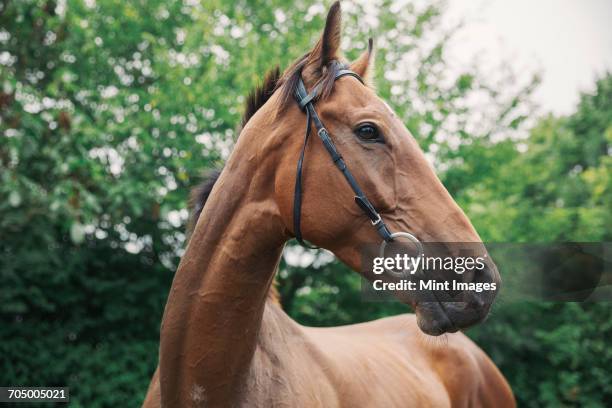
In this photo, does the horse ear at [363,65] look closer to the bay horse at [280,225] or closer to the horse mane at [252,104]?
the bay horse at [280,225]

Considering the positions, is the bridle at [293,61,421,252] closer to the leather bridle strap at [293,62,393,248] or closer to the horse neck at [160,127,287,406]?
the leather bridle strap at [293,62,393,248]

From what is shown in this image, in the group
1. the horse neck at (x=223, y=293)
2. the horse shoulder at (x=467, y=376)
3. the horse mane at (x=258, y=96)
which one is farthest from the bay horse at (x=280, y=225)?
the horse shoulder at (x=467, y=376)

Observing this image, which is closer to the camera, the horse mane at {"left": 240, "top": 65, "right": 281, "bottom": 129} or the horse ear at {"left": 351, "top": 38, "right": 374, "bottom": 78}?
the horse ear at {"left": 351, "top": 38, "right": 374, "bottom": 78}

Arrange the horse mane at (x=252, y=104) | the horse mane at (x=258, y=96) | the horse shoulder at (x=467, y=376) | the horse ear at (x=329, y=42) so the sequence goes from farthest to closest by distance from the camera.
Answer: the horse shoulder at (x=467, y=376), the horse mane at (x=258, y=96), the horse mane at (x=252, y=104), the horse ear at (x=329, y=42)

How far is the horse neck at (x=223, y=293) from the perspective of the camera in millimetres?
2203

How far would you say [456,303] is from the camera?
1.92 metres

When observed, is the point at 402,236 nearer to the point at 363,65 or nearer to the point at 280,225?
the point at 280,225

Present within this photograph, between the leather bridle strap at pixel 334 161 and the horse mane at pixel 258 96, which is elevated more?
the horse mane at pixel 258 96

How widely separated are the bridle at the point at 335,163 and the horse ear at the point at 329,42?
4 centimetres

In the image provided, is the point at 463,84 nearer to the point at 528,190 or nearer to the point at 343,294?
the point at 343,294

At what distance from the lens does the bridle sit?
81.2 inches

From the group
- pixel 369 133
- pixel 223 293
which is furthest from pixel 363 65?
pixel 223 293

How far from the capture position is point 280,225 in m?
2.26

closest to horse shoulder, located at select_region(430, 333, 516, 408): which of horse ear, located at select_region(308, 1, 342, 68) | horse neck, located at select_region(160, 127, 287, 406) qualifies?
horse neck, located at select_region(160, 127, 287, 406)
